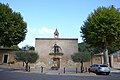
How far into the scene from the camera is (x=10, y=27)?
151 feet

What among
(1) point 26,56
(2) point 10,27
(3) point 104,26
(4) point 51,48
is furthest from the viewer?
(4) point 51,48

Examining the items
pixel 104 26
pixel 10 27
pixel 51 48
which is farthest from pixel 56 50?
pixel 104 26

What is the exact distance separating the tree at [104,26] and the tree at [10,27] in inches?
627

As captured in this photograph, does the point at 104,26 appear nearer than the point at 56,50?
Yes

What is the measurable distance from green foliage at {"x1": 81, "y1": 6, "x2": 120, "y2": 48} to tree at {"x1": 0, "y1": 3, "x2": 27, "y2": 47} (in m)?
15.9

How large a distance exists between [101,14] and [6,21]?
796 inches

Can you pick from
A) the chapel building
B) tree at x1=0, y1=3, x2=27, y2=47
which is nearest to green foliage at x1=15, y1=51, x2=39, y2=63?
tree at x1=0, y1=3, x2=27, y2=47

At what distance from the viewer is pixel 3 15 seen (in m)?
46.0

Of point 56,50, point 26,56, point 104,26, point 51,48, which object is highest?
point 104,26

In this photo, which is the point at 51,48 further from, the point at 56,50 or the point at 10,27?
the point at 10,27

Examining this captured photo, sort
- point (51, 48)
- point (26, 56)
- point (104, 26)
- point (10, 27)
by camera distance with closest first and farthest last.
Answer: point (26, 56)
point (104, 26)
point (10, 27)
point (51, 48)

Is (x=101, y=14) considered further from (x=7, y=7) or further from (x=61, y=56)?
(x=7, y=7)

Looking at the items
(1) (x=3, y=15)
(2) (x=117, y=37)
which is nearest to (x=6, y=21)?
(1) (x=3, y=15)

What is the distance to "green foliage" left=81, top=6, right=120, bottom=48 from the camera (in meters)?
38.0
